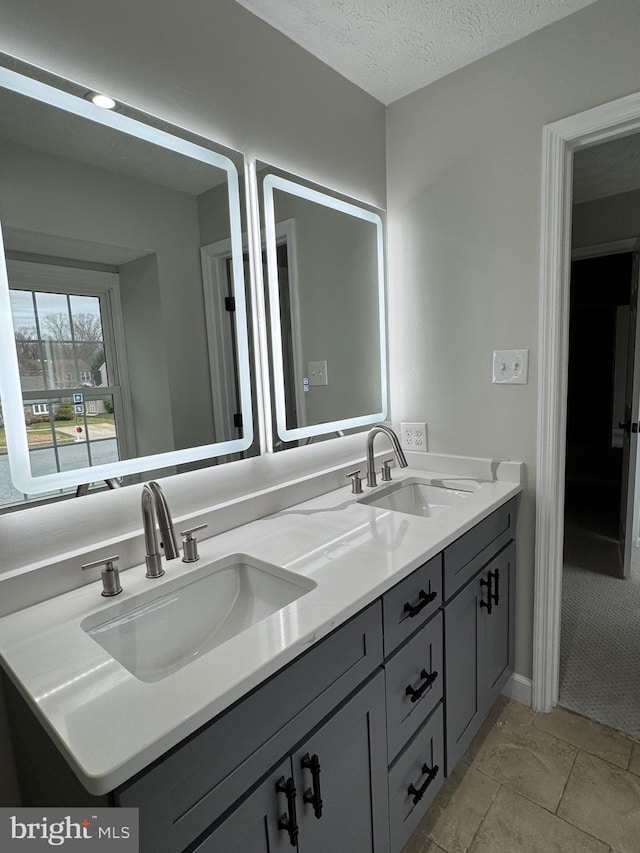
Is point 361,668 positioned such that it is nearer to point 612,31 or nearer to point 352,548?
point 352,548

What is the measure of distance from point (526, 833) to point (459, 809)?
19cm

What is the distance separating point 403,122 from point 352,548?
→ 1.74 m

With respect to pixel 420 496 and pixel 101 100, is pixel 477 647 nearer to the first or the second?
pixel 420 496

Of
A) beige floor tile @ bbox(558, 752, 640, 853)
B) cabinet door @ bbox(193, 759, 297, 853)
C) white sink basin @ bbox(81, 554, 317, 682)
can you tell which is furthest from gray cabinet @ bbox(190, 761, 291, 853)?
Result: beige floor tile @ bbox(558, 752, 640, 853)

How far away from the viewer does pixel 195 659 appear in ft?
3.22

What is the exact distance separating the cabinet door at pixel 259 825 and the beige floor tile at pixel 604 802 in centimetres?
102

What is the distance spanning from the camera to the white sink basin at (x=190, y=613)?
3.08 feet

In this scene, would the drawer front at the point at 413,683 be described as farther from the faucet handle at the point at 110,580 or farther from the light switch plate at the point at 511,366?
the light switch plate at the point at 511,366

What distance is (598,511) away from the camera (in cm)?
397

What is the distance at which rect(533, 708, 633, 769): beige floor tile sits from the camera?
155cm

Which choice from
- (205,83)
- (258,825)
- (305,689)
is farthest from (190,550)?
(205,83)

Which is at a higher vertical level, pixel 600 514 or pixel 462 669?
pixel 462 669

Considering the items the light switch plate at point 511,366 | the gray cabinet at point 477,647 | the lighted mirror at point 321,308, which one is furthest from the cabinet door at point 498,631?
the lighted mirror at point 321,308

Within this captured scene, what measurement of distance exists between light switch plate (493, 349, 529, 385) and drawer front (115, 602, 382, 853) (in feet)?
3.61
